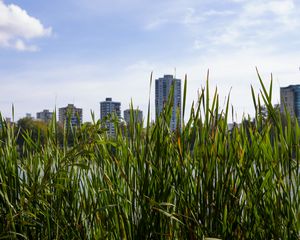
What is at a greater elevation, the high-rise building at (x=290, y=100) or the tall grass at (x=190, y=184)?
the high-rise building at (x=290, y=100)

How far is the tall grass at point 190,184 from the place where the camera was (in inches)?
63.2

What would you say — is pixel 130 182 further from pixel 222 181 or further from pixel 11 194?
pixel 11 194

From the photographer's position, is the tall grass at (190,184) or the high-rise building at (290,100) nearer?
the tall grass at (190,184)

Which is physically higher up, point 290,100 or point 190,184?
point 290,100

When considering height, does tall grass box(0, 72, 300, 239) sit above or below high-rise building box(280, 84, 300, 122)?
below

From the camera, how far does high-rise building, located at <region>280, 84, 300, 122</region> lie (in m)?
1.72

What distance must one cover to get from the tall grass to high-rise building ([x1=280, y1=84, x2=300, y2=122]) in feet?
0.29

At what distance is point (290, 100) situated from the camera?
6.63 ft

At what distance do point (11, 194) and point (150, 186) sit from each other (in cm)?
65

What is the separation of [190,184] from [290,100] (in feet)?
2.21

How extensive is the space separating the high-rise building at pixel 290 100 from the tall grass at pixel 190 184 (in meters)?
0.09

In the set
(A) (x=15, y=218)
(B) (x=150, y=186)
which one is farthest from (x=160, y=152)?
(A) (x=15, y=218)

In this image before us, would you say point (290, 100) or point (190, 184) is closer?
point (190, 184)

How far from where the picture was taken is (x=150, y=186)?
171 cm
